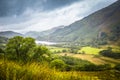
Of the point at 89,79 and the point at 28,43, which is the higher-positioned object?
the point at 28,43

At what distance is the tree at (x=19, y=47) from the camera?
5133 centimetres

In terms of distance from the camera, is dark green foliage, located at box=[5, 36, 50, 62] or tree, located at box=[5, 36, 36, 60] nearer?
tree, located at box=[5, 36, 36, 60]

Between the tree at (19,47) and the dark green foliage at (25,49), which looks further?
the dark green foliage at (25,49)

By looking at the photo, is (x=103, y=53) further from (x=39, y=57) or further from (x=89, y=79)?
(x=89, y=79)

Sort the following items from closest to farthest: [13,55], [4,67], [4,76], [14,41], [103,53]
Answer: [4,76] → [4,67] → [13,55] → [14,41] → [103,53]

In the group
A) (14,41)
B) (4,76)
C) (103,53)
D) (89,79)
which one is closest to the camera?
(4,76)

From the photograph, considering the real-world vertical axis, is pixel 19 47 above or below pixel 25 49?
above

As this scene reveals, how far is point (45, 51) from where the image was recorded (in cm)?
5341

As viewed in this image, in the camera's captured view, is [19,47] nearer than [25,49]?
No

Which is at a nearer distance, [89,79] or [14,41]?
[89,79]

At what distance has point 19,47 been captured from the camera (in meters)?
53.1

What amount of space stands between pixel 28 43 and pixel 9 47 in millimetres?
5397

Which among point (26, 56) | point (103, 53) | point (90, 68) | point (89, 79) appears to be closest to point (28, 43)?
point (26, 56)

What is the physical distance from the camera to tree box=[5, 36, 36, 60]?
168 ft
